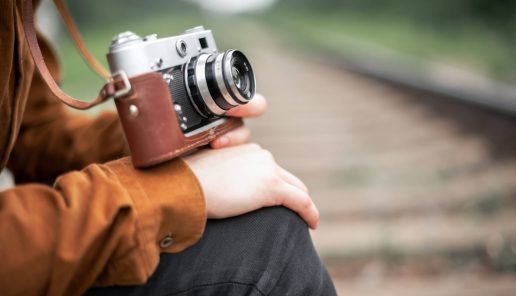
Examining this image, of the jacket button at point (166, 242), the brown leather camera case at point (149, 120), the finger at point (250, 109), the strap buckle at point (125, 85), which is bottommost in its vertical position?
the jacket button at point (166, 242)

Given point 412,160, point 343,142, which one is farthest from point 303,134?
point 412,160

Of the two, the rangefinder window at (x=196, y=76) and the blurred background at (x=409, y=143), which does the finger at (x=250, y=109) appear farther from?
the blurred background at (x=409, y=143)

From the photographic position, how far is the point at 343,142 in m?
3.71

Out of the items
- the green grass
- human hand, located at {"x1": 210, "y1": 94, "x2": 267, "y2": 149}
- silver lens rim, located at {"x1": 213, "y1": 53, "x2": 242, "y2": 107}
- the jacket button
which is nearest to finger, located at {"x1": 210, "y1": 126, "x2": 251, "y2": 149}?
human hand, located at {"x1": 210, "y1": 94, "x2": 267, "y2": 149}

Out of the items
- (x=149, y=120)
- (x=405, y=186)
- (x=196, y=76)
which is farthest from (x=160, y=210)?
(x=405, y=186)

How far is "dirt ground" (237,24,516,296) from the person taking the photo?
2.16 meters

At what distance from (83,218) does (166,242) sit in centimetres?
12

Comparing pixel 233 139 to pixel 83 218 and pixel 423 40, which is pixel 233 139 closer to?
pixel 83 218

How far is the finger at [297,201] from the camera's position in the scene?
892mm

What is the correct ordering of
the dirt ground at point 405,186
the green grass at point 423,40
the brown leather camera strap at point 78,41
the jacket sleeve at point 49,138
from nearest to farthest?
the brown leather camera strap at point 78,41, the jacket sleeve at point 49,138, the dirt ground at point 405,186, the green grass at point 423,40

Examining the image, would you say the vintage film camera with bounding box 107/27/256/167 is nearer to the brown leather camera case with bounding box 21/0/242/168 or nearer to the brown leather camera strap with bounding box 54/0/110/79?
the brown leather camera case with bounding box 21/0/242/168

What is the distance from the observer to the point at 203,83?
898 mm

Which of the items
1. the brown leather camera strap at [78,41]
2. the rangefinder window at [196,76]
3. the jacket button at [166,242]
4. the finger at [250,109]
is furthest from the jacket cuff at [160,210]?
the brown leather camera strap at [78,41]

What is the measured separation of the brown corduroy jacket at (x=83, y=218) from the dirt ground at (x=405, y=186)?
1.39 m
